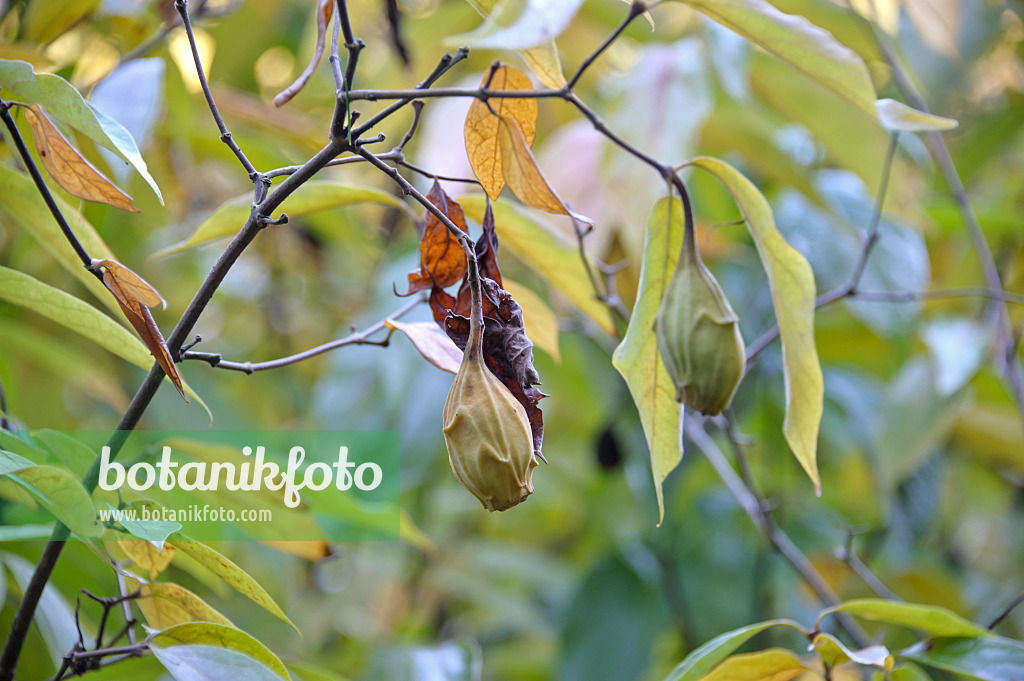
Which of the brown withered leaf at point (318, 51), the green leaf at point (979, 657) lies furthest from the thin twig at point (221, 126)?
the green leaf at point (979, 657)

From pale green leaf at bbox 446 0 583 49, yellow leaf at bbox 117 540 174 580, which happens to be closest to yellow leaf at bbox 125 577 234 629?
yellow leaf at bbox 117 540 174 580

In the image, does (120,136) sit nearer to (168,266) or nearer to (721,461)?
(721,461)

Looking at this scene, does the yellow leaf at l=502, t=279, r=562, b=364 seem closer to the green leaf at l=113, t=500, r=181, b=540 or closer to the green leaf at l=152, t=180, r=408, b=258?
the green leaf at l=152, t=180, r=408, b=258

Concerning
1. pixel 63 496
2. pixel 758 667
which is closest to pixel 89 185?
pixel 63 496

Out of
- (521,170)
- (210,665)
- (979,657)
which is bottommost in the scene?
(979,657)

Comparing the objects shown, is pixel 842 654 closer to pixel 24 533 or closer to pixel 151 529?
pixel 151 529

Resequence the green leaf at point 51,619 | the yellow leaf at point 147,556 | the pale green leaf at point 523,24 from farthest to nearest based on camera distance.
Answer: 1. the green leaf at point 51,619
2. the yellow leaf at point 147,556
3. the pale green leaf at point 523,24

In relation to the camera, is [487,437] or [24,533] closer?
[487,437]

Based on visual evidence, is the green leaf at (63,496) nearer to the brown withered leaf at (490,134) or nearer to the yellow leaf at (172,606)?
the yellow leaf at (172,606)
